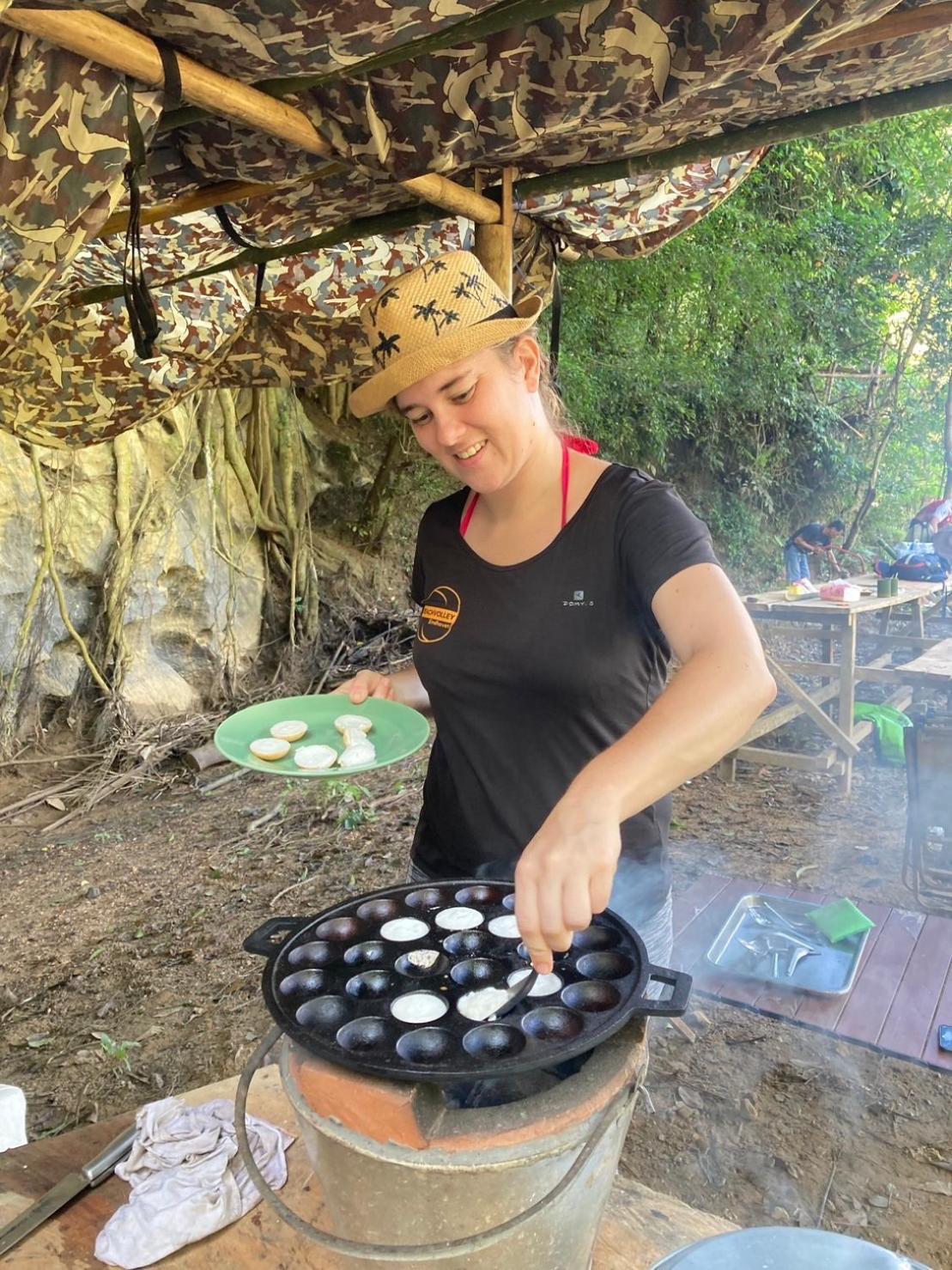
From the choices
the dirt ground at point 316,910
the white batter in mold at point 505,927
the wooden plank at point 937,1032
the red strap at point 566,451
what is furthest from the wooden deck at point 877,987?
the red strap at point 566,451

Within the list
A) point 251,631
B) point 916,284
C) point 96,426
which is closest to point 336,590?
point 251,631

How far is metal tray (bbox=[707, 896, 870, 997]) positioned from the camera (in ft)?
10.4

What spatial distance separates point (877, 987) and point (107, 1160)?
2.77 m

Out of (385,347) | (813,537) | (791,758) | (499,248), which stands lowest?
(791,758)

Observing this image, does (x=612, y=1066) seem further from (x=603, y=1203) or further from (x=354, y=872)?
(x=354, y=872)

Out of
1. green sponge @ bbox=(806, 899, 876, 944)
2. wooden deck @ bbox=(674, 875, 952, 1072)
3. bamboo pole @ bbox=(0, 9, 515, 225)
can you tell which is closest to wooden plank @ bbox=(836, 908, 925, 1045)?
wooden deck @ bbox=(674, 875, 952, 1072)

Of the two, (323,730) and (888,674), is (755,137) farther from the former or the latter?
(888,674)

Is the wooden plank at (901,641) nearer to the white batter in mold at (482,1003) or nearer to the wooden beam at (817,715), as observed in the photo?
the wooden beam at (817,715)

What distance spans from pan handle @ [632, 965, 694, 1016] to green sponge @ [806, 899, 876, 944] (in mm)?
2605

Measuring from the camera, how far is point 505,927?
1429 millimetres

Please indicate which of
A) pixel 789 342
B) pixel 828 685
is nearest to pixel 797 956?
pixel 828 685

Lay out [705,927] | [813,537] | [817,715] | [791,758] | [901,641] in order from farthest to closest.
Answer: [813,537] → [901,641] → [791,758] → [817,715] → [705,927]

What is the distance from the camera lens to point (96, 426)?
3.52 m

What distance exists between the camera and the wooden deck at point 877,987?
2.86m
